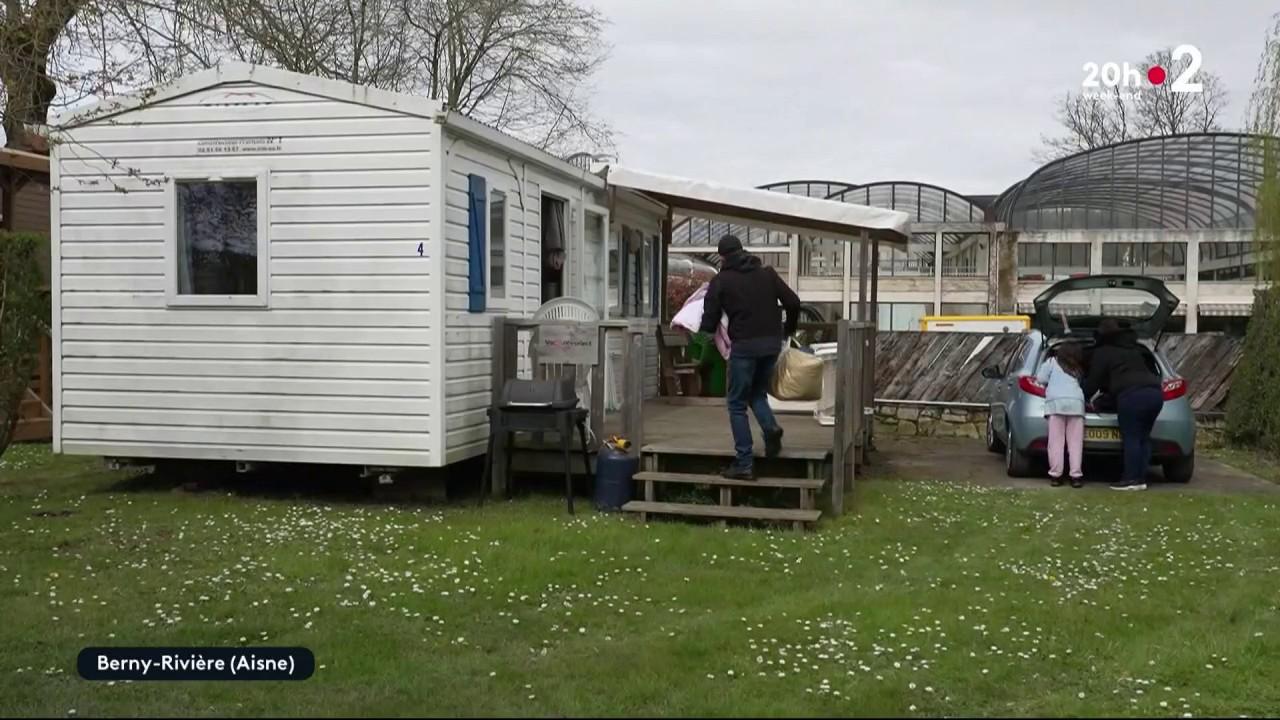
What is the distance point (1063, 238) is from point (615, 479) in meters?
34.2

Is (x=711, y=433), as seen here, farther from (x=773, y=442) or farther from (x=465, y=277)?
(x=465, y=277)

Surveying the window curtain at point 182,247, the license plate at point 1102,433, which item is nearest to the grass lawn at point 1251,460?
the license plate at point 1102,433

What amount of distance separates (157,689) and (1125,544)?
588 centimetres

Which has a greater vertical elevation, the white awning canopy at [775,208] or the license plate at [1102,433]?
the white awning canopy at [775,208]

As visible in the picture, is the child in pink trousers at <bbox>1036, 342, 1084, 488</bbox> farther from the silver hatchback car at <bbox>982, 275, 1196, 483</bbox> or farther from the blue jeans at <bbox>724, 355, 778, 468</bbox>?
the blue jeans at <bbox>724, 355, 778, 468</bbox>

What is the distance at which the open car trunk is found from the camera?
11.1 metres

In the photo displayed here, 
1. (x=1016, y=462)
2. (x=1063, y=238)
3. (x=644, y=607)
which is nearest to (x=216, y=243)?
(x=644, y=607)

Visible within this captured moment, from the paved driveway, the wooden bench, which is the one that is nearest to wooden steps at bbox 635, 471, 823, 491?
the paved driveway

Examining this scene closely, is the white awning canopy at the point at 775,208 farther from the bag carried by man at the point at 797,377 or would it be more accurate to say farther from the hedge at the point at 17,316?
the hedge at the point at 17,316

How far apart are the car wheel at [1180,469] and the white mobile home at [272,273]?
246 inches

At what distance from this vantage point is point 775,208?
11.4 m

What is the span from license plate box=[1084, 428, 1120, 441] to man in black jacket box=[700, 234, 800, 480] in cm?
379

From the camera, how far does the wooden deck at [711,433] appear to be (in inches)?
330

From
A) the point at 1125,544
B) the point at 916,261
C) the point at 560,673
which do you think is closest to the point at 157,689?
the point at 560,673
